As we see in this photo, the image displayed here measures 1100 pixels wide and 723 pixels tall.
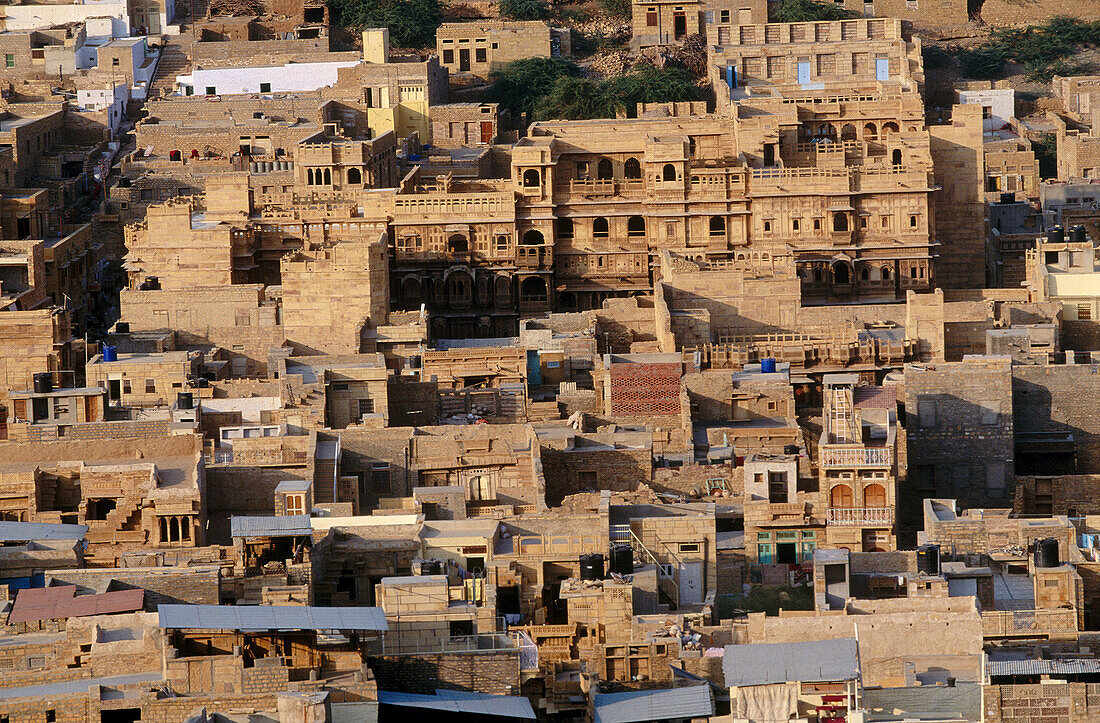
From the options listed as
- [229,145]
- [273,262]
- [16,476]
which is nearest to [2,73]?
[229,145]

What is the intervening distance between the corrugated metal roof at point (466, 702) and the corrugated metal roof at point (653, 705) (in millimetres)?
1395

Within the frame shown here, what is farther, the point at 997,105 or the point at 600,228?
the point at 997,105

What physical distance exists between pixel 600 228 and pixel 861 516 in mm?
29279

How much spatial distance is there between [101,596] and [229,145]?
152 ft

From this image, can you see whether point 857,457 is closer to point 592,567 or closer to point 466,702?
point 592,567

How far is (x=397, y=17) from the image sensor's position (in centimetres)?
11581

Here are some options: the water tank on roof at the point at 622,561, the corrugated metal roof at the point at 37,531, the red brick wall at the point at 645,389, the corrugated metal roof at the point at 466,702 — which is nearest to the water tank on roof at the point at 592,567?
the water tank on roof at the point at 622,561

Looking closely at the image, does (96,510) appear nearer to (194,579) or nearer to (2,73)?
(194,579)

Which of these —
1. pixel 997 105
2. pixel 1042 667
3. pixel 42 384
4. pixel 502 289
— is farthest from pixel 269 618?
pixel 997 105

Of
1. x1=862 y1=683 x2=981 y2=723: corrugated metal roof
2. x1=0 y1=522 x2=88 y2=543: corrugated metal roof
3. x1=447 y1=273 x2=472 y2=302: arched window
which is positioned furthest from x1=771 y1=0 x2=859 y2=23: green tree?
x1=862 y1=683 x2=981 y2=723: corrugated metal roof

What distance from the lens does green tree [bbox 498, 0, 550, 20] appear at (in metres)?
118

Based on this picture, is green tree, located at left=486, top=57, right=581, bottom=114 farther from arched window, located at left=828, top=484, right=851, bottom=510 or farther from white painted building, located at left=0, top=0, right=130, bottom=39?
arched window, located at left=828, top=484, right=851, bottom=510

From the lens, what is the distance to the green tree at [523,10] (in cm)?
11781

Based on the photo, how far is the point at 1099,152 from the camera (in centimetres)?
10431
